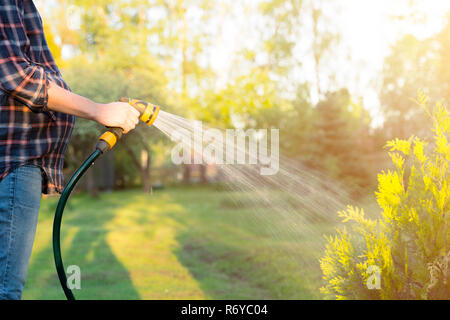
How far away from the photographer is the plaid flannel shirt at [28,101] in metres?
1.73

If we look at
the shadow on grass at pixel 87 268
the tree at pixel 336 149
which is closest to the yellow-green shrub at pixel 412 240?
the shadow on grass at pixel 87 268

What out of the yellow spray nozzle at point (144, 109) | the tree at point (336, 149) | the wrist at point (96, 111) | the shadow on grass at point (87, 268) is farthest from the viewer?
the tree at point (336, 149)

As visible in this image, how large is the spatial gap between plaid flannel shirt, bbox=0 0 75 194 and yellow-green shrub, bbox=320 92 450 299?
1692mm

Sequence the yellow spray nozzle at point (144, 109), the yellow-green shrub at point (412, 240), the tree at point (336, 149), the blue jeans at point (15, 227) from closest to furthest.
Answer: the blue jeans at point (15, 227)
the yellow spray nozzle at point (144, 109)
the yellow-green shrub at point (412, 240)
the tree at point (336, 149)

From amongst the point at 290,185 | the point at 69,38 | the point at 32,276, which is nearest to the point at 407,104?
the point at 290,185

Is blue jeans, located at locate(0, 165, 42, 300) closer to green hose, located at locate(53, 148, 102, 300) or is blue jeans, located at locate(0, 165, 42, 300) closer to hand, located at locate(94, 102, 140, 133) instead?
green hose, located at locate(53, 148, 102, 300)

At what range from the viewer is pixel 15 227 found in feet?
5.68

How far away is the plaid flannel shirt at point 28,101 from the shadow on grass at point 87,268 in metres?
3.43

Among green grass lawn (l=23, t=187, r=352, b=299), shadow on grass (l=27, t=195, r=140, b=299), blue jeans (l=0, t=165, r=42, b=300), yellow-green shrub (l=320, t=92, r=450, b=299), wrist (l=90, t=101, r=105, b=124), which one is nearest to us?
blue jeans (l=0, t=165, r=42, b=300)

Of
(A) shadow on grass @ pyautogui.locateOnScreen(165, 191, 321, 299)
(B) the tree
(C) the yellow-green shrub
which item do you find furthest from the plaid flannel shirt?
(B) the tree

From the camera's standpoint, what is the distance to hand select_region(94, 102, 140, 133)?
185 centimetres

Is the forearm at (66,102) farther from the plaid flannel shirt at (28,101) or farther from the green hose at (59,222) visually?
the green hose at (59,222)
